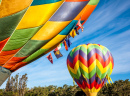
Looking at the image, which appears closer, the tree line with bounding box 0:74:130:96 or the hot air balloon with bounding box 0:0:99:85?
the hot air balloon with bounding box 0:0:99:85

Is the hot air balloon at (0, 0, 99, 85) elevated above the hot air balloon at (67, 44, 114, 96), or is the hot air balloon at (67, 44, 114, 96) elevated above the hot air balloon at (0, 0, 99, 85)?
the hot air balloon at (67, 44, 114, 96)

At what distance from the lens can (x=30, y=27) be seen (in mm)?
2863

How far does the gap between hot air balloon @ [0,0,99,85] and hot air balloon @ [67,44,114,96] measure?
10.4 meters

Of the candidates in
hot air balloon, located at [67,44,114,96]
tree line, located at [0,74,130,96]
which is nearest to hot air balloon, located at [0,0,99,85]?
hot air balloon, located at [67,44,114,96]

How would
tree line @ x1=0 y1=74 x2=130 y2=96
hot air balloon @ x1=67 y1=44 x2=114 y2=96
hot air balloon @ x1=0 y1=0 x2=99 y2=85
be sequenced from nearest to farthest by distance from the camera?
hot air balloon @ x1=0 y1=0 x2=99 y2=85, hot air balloon @ x1=67 y1=44 x2=114 y2=96, tree line @ x1=0 y1=74 x2=130 y2=96

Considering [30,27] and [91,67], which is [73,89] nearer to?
[91,67]

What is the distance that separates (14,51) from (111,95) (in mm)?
30894

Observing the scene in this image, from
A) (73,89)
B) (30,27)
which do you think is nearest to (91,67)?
(30,27)

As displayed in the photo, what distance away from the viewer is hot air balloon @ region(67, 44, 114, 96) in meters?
13.5

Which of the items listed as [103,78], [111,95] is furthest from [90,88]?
[111,95]

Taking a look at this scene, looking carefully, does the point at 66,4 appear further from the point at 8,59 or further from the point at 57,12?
the point at 8,59

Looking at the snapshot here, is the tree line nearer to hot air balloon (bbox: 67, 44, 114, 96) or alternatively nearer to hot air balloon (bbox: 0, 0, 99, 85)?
hot air balloon (bbox: 67, 44, 114, 96)

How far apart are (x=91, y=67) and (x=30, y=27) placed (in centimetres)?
1129

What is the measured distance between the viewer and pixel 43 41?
10.7ft
